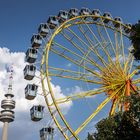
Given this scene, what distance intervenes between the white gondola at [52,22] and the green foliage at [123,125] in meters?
10.4

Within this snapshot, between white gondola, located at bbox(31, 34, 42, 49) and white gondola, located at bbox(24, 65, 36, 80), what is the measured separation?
2180 mm

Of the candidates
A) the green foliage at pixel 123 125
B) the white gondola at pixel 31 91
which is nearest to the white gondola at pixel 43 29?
the white gondola at pixel 31 91

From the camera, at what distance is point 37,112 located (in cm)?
3042

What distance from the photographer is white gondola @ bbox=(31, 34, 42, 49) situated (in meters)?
33.1

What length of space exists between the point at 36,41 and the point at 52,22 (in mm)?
2457

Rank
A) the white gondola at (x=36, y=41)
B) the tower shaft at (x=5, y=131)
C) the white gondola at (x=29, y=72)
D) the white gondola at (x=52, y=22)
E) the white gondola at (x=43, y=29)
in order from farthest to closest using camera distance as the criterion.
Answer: the tower shaft at (x=5, y=131) < the white gondola at (x=52, y=22) < the white gondola at (x=43, y=29) < the white gondola at (x=36, y=41) < the white gondola at (x=29, y=72)

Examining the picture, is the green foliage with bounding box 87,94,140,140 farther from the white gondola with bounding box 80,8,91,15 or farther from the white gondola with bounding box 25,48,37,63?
the white gondola with bounding box 80,8,91,15

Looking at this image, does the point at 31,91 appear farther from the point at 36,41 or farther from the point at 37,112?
the point at 36,41

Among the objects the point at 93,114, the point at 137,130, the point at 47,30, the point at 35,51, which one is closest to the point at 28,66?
the point at 35,51

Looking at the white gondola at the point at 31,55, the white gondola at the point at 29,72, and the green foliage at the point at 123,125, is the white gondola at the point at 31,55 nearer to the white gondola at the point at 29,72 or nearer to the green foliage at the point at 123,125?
the white gondola at the point at 29,72

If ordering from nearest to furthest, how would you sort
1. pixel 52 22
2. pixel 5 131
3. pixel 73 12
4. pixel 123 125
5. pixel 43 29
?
pixel 123 125 < pixel 43 29 < pixel 52 22 < pixel 73 12 < pixel 5 131

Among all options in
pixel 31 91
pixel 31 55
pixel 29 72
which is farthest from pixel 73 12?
pixel 31 91

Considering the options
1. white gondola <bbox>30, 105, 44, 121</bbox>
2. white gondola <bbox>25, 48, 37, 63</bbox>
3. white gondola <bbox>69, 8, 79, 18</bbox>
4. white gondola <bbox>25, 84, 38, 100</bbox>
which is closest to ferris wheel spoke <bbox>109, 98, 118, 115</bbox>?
white gondola <bbox>30, 105, 44, 121</bbox>

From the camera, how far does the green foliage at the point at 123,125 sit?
24.2 m
